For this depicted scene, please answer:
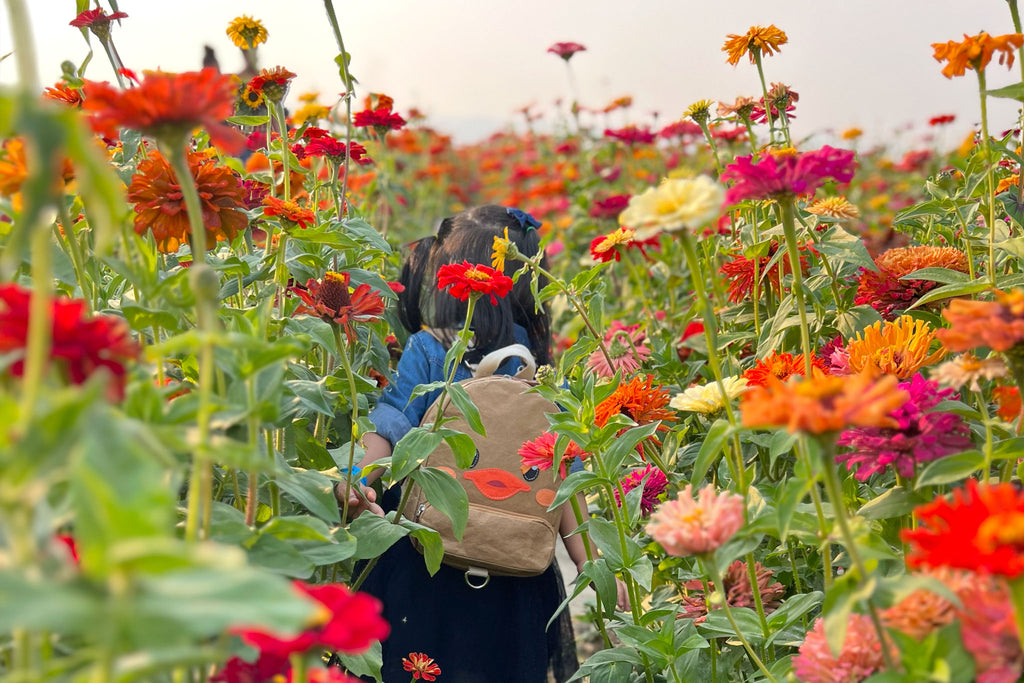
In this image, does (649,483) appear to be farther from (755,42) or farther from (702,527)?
(755,42)

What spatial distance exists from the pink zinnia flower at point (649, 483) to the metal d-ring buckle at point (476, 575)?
26 cm

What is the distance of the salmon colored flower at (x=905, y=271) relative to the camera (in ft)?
3.77

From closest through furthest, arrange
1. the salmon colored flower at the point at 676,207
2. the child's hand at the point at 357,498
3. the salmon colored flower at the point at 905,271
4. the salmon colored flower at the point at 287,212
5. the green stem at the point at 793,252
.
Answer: the salmon colored flower at the point at 676,207
the green stem at the point at 793,252
the salmon colored flower at the point at 287,212
the child's hand at the point at 357,498
the salmon colored flower at the point at 905,271

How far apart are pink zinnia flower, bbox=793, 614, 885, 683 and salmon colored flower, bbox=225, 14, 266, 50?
125 cm

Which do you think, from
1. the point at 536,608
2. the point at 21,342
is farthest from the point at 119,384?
the point at 536,608

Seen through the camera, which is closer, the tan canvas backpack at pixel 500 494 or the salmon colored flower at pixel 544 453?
the salmon colored flower at pixel 544 453

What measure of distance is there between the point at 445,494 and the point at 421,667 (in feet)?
1.13

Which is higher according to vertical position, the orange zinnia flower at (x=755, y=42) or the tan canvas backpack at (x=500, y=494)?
the orange zinnia flower at (x=755, y=42)

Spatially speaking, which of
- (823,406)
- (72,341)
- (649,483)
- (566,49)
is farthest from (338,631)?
(566,49)

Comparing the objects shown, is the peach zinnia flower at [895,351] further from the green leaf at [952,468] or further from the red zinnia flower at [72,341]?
the red zinnia flower at [72,341]

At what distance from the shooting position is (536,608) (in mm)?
1467

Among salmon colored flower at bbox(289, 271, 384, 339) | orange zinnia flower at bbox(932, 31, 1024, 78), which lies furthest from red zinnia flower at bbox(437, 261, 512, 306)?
orange zinnia flower at bbox(932, 31, 1024, 78)

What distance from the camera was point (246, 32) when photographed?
1.45 metres

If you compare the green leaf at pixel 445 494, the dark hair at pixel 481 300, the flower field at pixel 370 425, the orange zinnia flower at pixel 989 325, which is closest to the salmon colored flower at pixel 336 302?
the flower field at pixel 370 425
